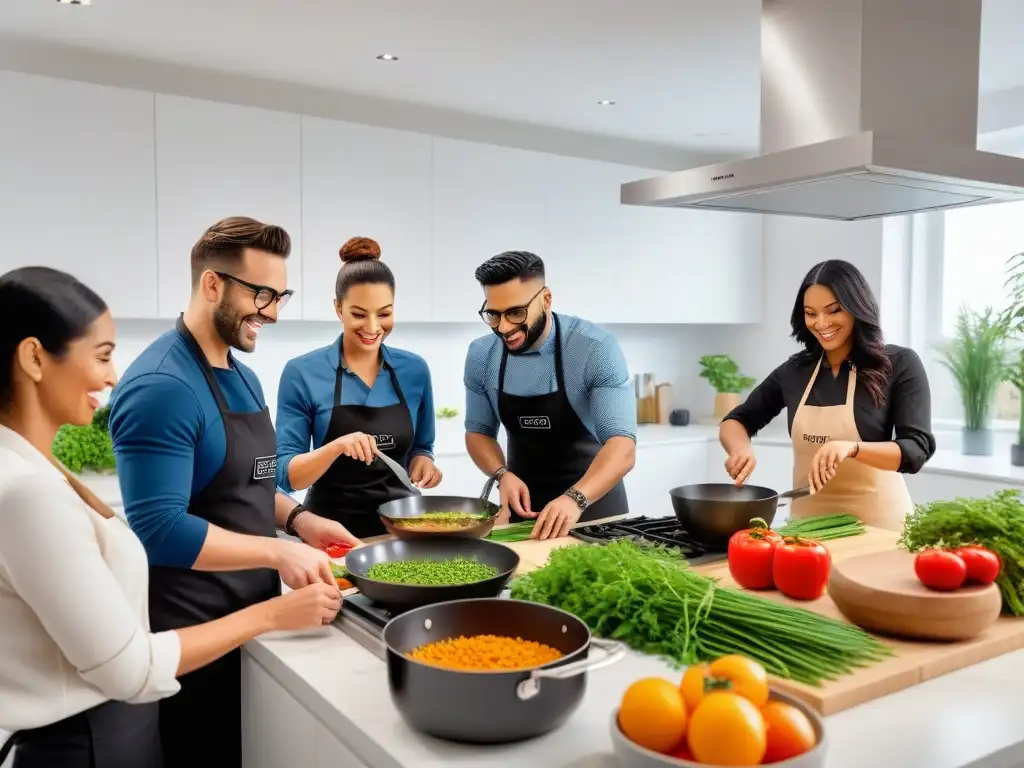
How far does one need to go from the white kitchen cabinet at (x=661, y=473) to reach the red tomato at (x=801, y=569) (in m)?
3.07

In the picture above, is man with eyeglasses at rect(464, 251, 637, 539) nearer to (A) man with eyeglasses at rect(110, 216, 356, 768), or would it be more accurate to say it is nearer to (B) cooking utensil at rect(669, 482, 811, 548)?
(B) cooking utensil at rect(669, 482, 811, 548)

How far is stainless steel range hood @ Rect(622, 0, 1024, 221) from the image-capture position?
81.2 inches

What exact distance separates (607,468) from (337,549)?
88cm

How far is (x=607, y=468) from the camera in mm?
2551

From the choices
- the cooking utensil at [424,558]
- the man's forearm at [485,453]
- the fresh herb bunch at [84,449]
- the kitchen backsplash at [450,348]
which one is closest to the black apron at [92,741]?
the cooking utensil at [424,558]

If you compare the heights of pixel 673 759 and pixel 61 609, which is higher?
pixel 61 609

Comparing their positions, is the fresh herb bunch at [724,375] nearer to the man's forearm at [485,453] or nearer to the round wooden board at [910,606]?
the man's forearm at [485,453]

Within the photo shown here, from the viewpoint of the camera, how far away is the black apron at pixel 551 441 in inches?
111

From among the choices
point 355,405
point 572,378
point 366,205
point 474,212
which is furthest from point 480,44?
point 355,405

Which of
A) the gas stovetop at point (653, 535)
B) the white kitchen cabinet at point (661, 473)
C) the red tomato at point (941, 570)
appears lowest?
the white kitchen cabinet at point (661, 473)

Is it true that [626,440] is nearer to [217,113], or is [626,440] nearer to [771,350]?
[217,113]

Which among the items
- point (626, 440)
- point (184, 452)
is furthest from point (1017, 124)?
point (184, 452)

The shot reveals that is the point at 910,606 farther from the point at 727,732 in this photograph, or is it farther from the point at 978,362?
the point at 978,362

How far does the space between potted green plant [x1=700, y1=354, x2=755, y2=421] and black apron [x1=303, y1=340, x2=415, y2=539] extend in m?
3.41
